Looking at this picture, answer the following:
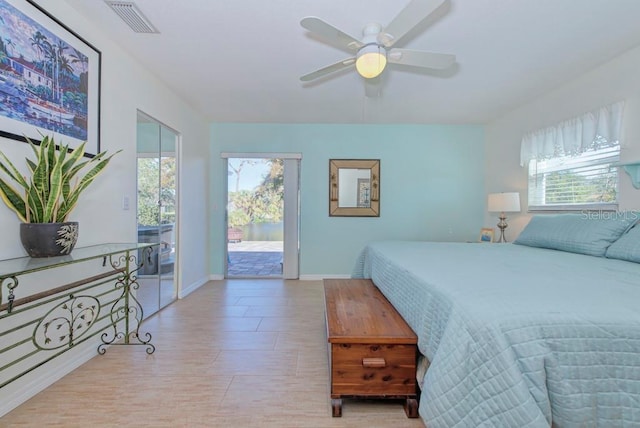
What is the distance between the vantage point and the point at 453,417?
1040 millimetres

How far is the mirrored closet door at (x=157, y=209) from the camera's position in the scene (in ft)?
9.73

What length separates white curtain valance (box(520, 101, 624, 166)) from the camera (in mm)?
2572

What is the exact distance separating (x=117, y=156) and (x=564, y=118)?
4.28 meters

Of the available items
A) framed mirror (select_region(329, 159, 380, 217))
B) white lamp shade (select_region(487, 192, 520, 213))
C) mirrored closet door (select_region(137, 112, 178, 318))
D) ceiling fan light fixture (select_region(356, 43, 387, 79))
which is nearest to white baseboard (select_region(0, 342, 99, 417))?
mirrored closet door (select_region(137, 112, 178, 318))

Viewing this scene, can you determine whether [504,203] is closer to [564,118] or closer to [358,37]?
[564,118]

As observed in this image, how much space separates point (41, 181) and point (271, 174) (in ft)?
10.1

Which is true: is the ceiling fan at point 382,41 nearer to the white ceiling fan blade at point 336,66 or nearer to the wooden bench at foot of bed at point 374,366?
the white ceiling fan blade at point 336,66

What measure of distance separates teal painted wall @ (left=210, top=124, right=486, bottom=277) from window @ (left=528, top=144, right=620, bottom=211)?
1.09 metres

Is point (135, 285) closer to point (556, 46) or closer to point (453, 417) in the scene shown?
point (453, 417)

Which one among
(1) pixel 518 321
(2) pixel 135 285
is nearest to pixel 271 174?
(2) pixel 135 285

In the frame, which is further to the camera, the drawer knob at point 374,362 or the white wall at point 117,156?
the white wall at point 117,156

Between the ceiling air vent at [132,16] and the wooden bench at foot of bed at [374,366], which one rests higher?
the ceiling air vent at [132,16]

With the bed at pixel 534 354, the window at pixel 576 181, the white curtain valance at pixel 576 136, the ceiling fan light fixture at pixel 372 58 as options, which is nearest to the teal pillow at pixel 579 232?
the window at pixel 576 181

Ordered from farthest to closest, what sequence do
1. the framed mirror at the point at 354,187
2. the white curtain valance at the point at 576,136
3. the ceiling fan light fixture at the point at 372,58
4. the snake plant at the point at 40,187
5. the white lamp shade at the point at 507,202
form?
1. the framed mirror at the point at 354,187
2. the white lamp shade at the point at 507,202
3. the white curtain valance at the point at 576,136
4. the ceiling fan light fixture at the point at 372,58
5. the snake plant at the point at 40,187
